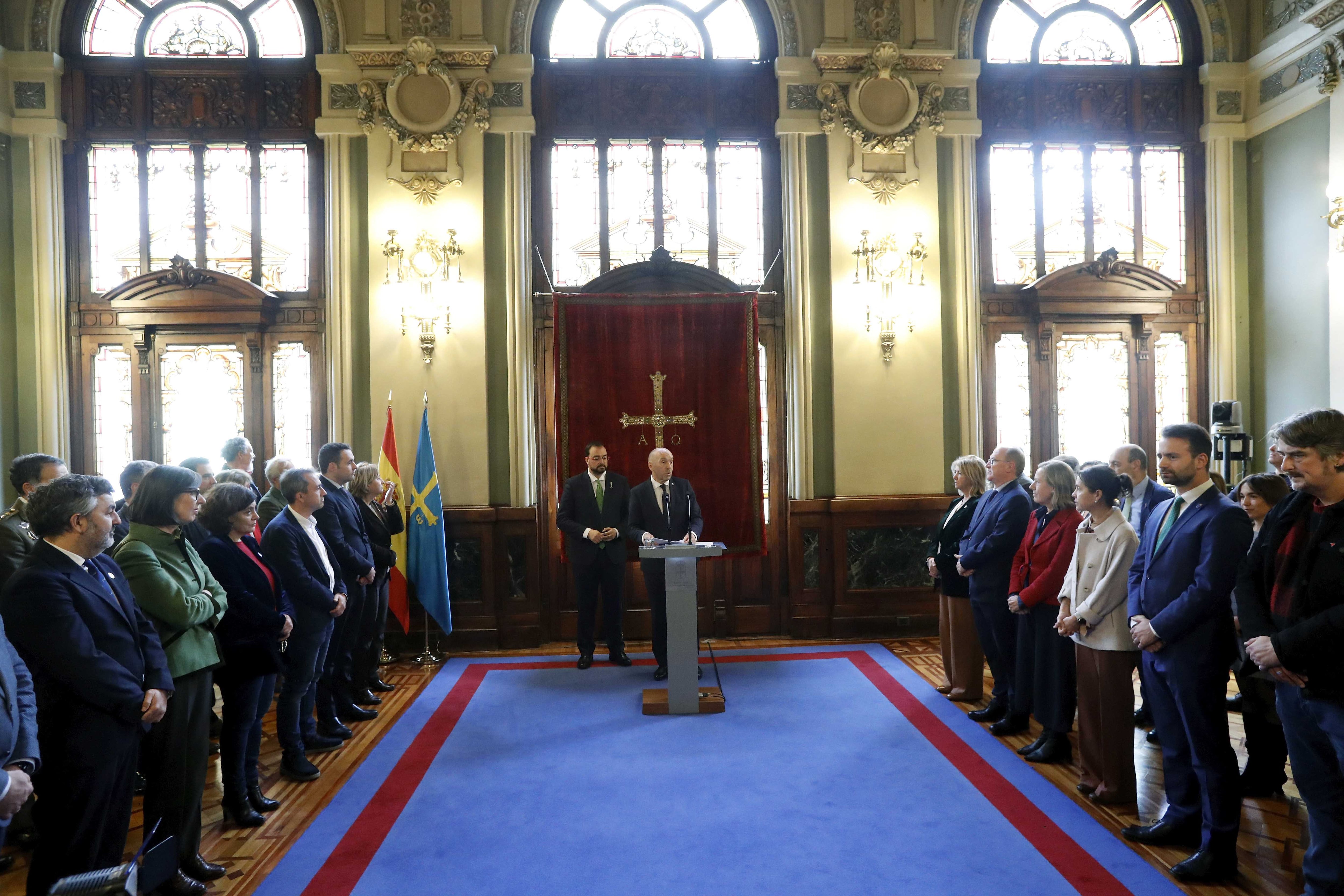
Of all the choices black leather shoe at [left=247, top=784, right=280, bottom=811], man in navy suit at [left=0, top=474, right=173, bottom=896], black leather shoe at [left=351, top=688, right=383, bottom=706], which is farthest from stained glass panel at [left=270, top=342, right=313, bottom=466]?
man in navy suit at [left=0, top=474, right=173, bottom=896]

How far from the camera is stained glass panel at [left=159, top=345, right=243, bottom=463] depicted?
691 centimetres

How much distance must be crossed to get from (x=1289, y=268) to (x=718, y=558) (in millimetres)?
5058

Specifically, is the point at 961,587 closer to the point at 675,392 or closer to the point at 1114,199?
the point at 675,392

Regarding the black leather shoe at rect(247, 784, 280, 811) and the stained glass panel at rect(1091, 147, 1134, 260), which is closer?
the black leather shoe at rect(247, 784, 280, 811)

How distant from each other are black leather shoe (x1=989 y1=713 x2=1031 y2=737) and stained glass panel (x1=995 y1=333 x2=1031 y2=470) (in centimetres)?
319

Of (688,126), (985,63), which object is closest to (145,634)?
(688,126)

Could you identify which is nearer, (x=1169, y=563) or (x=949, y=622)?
(x=1169, y=563)

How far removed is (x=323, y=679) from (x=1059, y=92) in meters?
7.13

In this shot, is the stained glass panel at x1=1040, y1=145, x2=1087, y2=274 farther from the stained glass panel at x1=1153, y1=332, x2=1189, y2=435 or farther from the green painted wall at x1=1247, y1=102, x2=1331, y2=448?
the green painted wall at x1=1247, y1=102, x2=1331, y2=448

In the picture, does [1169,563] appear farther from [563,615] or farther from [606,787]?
[563,615]

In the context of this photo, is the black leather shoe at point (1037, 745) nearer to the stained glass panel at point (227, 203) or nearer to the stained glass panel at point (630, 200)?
the stained glass panel at point (630, 200)

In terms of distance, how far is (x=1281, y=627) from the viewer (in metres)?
2.66

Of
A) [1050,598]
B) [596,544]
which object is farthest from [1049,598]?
[596,544]

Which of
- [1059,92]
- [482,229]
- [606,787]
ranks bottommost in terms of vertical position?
[606,787]
